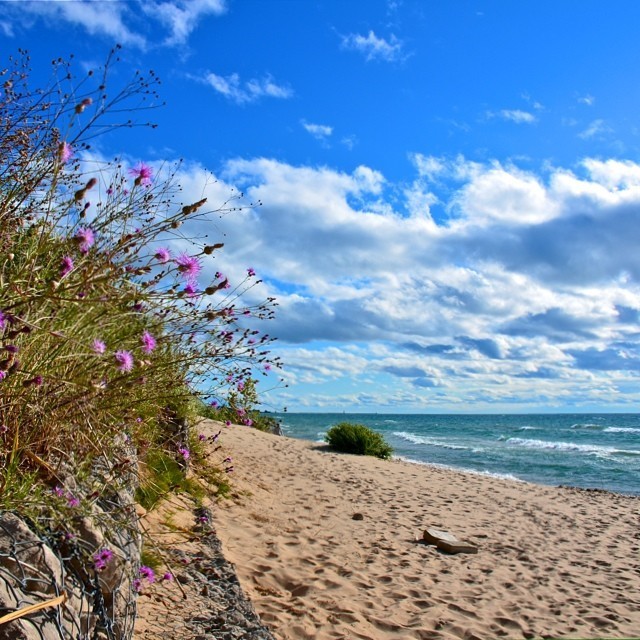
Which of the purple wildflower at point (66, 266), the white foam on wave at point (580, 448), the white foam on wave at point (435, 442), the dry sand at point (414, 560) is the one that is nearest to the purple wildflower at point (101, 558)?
the purple wildflower at point (66, 266)

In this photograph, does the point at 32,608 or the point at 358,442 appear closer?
the point at 32,608

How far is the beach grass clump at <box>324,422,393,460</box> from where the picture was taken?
18.0 metres

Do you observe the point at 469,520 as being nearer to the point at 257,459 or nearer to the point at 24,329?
the point at 257,459

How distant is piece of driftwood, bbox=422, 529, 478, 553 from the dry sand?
6.4 inches

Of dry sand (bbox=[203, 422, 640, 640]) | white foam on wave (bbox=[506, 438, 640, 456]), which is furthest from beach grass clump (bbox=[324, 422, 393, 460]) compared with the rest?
white foam on wave (bbox=[506, 438, 640, 456])

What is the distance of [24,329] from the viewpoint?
269 centimetres

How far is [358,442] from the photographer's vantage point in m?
18.1

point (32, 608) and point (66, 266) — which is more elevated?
point (66, 266)

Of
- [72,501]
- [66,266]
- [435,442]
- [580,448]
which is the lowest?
[435,442]

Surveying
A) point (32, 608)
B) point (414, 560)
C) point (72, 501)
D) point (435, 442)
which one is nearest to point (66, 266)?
point (72, 501)

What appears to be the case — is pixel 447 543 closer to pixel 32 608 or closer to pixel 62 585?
pixel 62 585

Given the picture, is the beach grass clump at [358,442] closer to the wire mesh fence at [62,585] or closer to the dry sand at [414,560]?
the dry sand at [414,560]

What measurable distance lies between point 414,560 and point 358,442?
1121cm

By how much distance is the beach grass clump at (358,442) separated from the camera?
18.0 m
